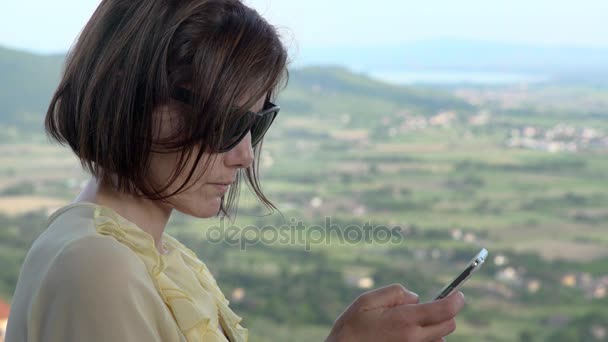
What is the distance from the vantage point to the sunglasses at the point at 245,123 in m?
0.79

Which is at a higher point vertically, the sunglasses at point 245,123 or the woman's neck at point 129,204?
the sunglasses at point 245,123

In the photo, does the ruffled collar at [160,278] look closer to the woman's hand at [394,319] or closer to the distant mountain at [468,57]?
the woman's hand at [394,319]

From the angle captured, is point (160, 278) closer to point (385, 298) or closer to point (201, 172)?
point (201, 172)

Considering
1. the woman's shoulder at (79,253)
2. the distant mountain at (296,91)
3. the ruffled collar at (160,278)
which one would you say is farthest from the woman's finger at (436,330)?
the distant mountain at (296,91)

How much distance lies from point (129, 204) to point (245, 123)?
0.16 metres

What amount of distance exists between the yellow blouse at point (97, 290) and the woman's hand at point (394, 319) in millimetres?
155

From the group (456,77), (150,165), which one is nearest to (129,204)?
(150,165)

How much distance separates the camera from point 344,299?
392cm

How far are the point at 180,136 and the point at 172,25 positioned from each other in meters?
0.12

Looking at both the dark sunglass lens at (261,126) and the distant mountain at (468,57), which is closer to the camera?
the dark sunglass lens at (261,126)

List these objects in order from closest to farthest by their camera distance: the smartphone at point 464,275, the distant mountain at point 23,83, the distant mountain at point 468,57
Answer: the smartphone at point 464,275 → the distant mountain at point 23,83 → the distant mountain at point 468,57

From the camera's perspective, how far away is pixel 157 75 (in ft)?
2.54

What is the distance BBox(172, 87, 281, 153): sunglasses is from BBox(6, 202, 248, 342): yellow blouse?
0.45 feet

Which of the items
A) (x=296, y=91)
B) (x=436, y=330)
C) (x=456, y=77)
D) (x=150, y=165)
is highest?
(x=150, y=165)
